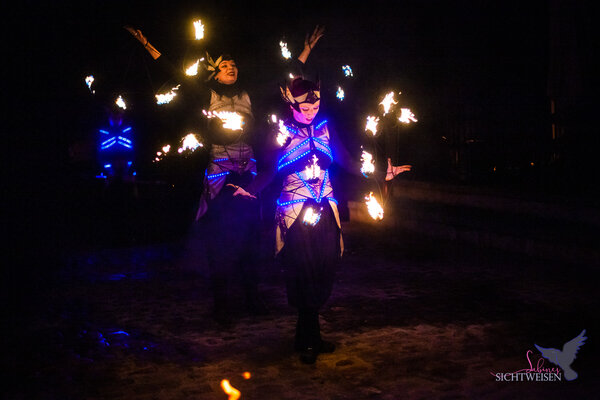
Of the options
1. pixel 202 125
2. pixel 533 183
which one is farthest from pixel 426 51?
pixel 202 125

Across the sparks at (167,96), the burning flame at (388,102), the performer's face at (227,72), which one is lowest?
the burning flame at (388,102)

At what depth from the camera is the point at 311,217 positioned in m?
5.83

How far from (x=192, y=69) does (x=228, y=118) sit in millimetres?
635

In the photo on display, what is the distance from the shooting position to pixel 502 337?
6.24 m

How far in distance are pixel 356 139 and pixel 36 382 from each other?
3436 millimetres

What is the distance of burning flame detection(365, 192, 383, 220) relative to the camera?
592 cm

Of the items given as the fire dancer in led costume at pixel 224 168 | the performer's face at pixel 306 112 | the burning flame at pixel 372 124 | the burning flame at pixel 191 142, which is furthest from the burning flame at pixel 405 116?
the burning flame at pixel 191 142

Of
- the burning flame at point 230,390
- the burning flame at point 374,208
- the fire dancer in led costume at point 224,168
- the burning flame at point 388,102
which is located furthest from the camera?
the fire dancer in led costume at point 224,168

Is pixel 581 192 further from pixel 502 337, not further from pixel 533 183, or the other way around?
pixel 502 337

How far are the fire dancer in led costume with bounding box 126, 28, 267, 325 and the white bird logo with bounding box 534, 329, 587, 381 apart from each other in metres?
3.01

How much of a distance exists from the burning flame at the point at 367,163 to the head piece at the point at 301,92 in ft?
2.22

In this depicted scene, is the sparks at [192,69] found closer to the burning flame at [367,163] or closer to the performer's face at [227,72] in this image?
the performer's face at [227,72]

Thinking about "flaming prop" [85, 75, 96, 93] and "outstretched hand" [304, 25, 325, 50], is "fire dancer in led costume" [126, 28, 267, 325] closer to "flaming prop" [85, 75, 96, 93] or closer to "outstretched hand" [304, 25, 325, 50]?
"outstretched hand" [304, 25, 325, 50]

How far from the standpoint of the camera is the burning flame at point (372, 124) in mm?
5844
